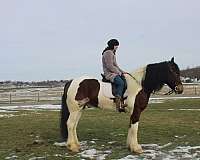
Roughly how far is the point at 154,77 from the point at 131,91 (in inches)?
27.8

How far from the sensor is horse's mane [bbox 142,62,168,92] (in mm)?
11086

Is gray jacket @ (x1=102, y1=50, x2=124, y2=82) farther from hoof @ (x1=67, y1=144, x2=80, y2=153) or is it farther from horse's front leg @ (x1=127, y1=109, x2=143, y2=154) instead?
hoof @ (x1=67, y1=144, x2=80, y2=153)

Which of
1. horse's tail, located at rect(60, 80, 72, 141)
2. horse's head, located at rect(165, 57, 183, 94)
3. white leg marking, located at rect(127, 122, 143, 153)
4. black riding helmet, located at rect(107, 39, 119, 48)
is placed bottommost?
white leg marking, located at rect(127, 122, 143, 153)

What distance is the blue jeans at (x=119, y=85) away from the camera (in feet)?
35.9

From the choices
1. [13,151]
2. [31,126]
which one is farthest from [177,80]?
[31,126]

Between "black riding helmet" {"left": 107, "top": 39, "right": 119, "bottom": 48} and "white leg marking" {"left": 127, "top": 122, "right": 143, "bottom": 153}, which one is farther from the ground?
"black riding helmet" {"left": 107, "top": 39, "right": 119, "bottom": 48}

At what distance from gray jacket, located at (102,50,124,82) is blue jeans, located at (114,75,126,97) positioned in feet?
0.39

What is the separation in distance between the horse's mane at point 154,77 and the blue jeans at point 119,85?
540 millimetres

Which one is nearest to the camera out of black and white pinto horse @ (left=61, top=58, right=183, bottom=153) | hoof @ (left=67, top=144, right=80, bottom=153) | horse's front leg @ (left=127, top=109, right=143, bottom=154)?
horse's front leg @ (left=127, top=109, right=143, bottom=154)

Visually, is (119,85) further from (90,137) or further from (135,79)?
(90,137)

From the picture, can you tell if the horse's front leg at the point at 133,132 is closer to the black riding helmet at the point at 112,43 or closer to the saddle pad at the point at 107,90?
the saddle pad at the point at 107,90

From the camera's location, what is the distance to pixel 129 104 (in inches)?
430

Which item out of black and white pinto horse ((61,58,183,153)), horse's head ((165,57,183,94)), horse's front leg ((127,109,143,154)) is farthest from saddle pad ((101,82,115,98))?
horse's head ((165,57,183,94))

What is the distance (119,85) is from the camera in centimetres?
1096
